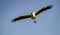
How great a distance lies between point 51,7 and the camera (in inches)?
671

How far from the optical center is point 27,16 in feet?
59.4

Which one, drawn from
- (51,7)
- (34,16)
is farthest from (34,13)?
(51,7)

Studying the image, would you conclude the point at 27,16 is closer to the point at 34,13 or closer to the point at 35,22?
the point at 34,13

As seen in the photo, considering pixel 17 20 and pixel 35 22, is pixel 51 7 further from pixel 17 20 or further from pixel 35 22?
pixel 17 20

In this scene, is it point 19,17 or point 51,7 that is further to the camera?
point 19,17

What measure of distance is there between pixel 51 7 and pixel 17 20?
2.81m

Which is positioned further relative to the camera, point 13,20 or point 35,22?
point 13,20

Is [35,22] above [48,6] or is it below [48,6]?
below

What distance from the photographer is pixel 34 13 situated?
17.8 m

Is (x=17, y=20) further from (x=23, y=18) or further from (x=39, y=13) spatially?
(x=39, y=13)

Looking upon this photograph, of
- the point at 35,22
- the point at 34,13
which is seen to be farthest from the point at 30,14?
the point at 35,22

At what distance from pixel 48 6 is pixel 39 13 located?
32.8 inches

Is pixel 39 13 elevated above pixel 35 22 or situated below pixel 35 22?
above

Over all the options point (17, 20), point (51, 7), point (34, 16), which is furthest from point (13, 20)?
point (51, 7)
